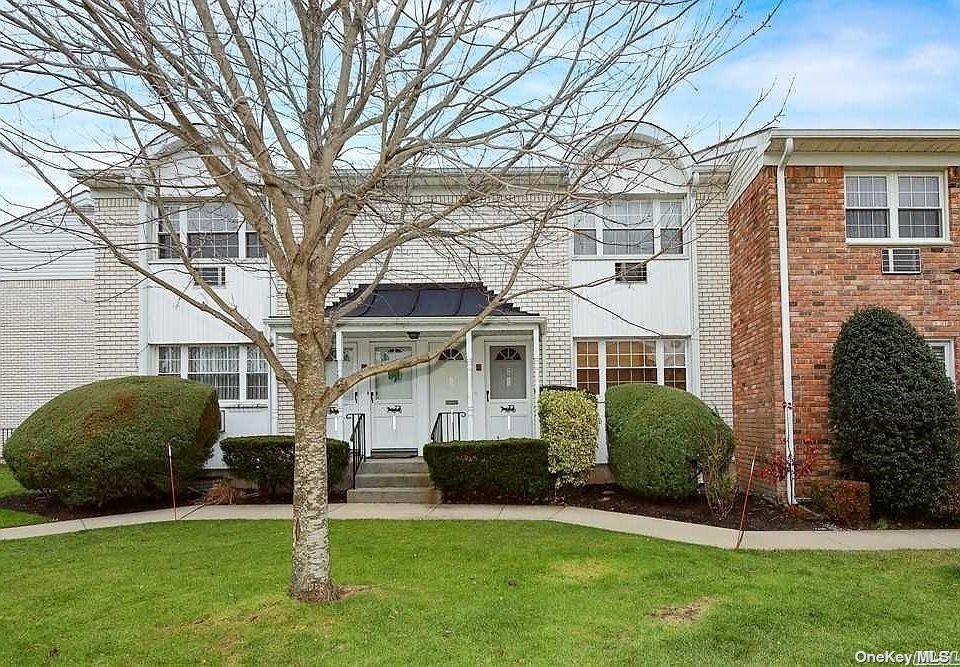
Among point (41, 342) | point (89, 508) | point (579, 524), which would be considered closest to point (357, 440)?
point (89, 508)

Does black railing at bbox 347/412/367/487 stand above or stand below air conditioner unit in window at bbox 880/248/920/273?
below

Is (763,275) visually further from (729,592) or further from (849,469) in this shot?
(729,592)

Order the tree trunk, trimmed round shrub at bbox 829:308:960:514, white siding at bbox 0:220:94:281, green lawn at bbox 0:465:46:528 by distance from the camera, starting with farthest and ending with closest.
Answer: white siding at bbox 0:220:94:281 → green lawn at bbox 0:465:46:528 → trimmed round shrub at bbox 829:308:960:514 → the tree trunk

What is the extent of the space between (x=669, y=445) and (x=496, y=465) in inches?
99.0

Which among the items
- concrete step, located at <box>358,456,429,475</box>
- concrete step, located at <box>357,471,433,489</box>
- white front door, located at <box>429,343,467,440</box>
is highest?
white front door, located at <box>429,343,467,440</box>

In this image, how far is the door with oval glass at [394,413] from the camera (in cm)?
1331

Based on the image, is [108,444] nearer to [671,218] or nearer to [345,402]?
[345,402]

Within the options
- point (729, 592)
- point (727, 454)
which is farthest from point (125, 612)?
point (727, 454)

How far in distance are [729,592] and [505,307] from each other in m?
7.66

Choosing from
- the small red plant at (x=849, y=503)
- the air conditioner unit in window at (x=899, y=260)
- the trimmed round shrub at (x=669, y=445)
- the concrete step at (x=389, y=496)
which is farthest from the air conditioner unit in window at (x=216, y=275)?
the air conditioner unit in window at (x=899, y=260)

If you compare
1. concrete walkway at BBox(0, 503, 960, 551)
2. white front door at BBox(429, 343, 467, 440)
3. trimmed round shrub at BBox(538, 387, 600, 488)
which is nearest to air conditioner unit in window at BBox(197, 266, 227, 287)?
white front door at BBox(429, 343, 467, 440)

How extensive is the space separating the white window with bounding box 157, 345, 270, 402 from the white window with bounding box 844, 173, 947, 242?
1023 centimetres

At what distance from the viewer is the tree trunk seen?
18.5 ft

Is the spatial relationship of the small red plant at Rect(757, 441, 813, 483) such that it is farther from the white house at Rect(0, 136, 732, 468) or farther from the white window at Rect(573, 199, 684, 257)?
the white window at Rect(573, 199, 684, 257)
